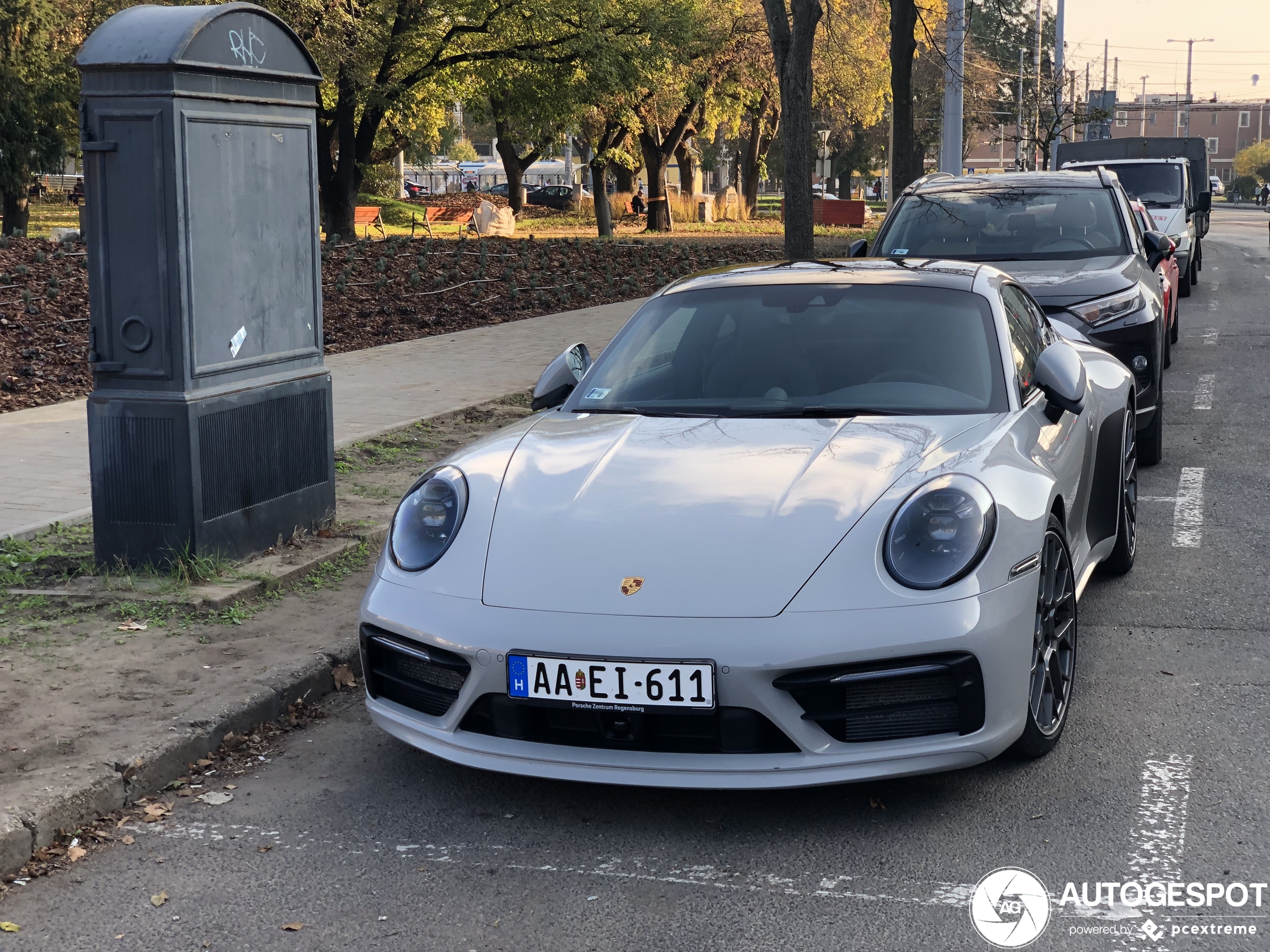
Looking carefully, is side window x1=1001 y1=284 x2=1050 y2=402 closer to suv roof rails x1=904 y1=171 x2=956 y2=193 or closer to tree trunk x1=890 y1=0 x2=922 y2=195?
suv roof rails x1=904 y1=171 x2=956 y2=193

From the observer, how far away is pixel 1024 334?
17.1 ft

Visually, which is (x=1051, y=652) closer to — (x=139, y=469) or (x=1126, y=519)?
(x=1126, y=519)

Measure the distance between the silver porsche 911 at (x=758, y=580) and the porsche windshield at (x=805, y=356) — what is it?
0.02m

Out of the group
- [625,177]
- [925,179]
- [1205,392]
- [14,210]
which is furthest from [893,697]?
[625,177]

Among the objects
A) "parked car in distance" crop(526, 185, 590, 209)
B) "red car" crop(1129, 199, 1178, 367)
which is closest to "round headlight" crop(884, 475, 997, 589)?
"red car" crop(1129, 199, 1178, 367)

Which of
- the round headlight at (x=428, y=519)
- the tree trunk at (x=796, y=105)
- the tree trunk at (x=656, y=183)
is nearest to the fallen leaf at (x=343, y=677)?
the round headlight at (x=428, y=519)

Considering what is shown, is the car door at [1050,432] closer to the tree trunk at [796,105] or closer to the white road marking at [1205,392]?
the white road marking at [1205,392]

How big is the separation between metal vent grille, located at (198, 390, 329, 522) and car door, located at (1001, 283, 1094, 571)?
3091 millimetres

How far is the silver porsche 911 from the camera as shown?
3496 mm

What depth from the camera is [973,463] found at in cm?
404

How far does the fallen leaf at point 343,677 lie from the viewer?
4.95 m

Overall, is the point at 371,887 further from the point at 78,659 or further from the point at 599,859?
the point at 78,659

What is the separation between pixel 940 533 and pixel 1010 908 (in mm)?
973

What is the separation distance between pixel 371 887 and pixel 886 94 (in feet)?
167
